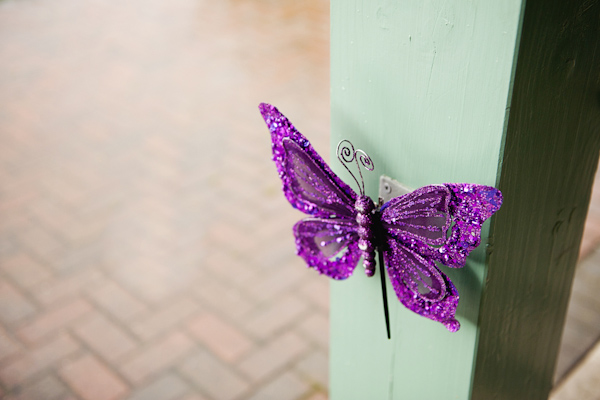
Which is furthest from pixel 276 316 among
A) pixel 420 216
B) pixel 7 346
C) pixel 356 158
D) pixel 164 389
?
pixel 420 216

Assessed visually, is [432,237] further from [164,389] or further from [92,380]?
[92,380]

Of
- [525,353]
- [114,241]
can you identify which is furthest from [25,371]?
[525,353]

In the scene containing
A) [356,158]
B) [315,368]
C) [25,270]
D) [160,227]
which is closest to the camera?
[356,158]

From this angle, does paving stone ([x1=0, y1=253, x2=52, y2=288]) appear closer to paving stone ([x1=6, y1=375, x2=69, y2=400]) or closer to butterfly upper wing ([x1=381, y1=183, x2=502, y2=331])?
paving stone ([x1=6, y1=375, x2=69, y2=400])

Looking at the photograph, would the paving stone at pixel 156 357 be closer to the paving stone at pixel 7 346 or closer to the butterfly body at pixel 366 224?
the paving stone at pixel 7 346

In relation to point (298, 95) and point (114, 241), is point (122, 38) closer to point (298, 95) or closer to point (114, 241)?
point (298, 95)

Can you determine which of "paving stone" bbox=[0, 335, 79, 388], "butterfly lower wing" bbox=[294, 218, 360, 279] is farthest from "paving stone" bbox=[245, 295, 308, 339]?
"butterfly lower wing" bbox=[294, 218, 360, 279]
